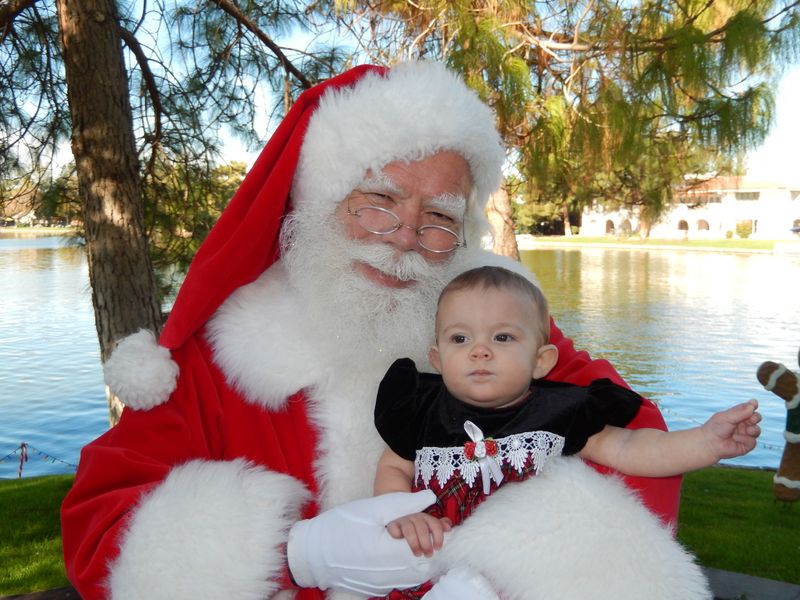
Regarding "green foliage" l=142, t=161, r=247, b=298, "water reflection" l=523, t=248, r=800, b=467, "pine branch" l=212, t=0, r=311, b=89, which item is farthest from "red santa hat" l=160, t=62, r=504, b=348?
"water reflection" l=523, t=248, r=800, b=467

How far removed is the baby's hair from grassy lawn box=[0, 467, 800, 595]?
3088 millimetres

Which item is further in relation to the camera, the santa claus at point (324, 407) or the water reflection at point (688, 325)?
the water reflection at point (688, 325)

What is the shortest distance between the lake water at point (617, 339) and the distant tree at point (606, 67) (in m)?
3.54

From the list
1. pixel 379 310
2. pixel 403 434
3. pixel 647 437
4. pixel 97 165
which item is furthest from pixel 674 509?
pixel 97 165

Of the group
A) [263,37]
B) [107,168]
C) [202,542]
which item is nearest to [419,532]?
[202,542]

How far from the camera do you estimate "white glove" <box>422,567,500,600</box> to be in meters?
1.43

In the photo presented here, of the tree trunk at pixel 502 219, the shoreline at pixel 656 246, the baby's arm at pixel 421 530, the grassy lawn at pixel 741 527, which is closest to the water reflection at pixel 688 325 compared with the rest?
the grassy lawn at pixel 741 527

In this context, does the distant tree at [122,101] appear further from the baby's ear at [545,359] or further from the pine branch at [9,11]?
the baby's ear at [545,359]

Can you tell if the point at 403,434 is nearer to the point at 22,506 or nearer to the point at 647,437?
the point at 647,437

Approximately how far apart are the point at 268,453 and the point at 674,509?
100 cm

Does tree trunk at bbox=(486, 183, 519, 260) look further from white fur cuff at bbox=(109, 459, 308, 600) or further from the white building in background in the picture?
the white building in background

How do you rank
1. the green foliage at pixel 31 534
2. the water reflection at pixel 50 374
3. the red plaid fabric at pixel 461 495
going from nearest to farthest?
the red plaid fabric at pixel 461 495
the green foliage at pixel 31 534
the water reflection at pixel 50 374

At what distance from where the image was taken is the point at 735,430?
151cm

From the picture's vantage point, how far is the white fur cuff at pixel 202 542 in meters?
1.48
